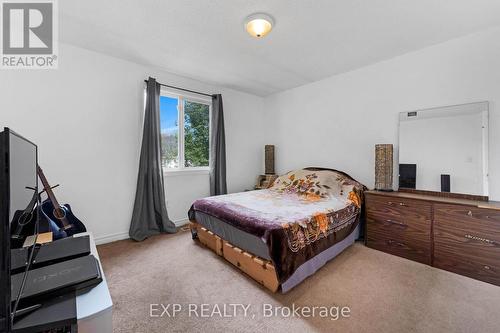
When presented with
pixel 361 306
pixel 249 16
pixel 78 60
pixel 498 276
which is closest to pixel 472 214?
pixel 498 276

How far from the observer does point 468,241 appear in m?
2.00

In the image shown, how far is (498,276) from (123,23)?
416cm

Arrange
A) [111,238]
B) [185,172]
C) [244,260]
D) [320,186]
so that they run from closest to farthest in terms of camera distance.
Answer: [244,260] → [111,238] → [320,186] → [185,172]

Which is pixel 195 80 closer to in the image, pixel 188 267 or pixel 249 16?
pixel 249 16

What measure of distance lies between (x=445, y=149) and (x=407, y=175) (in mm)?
478

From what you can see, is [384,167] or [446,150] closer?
[446,150]

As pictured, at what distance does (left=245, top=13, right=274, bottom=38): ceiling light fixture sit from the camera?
194 centimetres

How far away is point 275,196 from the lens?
9.90 ft

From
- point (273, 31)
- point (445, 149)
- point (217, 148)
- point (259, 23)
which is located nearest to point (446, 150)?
point (445, 149)

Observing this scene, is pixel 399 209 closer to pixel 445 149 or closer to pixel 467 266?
pixel 467 266

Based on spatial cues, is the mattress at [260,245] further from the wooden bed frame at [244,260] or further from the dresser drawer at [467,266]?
the dresser drawer at [467,266]

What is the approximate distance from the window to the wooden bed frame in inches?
51.9

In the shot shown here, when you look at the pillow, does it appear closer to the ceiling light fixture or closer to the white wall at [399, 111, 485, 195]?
the white wall at [399, 111, 485, 195]
